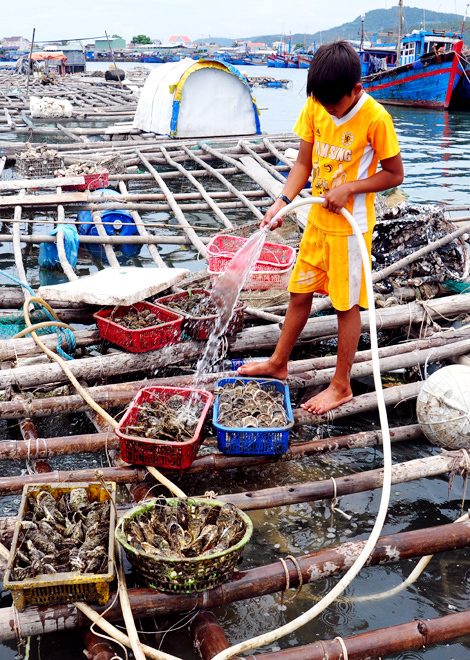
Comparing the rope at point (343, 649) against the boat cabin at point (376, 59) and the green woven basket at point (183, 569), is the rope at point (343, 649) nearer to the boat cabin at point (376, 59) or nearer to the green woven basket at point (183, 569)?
the green woven basket at point (183, 569)

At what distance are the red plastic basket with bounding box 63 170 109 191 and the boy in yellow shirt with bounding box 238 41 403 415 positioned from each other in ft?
21.7

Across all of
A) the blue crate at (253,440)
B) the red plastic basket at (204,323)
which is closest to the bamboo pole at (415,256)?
the red plastic basket at (204,323)

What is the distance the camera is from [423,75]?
35.5 meters

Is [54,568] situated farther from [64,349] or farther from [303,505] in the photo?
[64,349]

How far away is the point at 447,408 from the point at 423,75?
36.3 m

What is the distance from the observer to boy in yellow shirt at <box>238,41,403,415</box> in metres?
3.62

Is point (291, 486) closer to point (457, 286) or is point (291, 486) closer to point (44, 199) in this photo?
point (457, 286)

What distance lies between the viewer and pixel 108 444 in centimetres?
429

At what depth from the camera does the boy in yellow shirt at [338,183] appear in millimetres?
3621

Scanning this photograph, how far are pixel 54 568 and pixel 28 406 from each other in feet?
6.63

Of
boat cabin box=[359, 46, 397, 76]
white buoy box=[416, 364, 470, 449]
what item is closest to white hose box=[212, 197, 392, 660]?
white buoy box=[416, 364, 470, 449]

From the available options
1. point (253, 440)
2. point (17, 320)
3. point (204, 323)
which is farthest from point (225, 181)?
point (253, 440)

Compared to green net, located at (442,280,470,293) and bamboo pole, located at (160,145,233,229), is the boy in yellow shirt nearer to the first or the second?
green net, located at (442,280,470,293)

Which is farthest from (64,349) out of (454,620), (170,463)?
(454,620)
